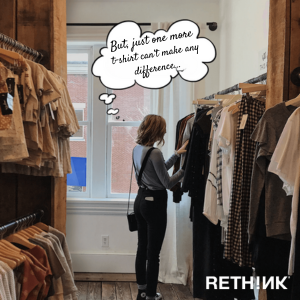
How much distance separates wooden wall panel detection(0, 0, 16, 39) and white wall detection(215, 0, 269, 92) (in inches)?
63.3

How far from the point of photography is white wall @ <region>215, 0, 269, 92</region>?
8.36 ft

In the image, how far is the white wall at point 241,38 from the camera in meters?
2.55

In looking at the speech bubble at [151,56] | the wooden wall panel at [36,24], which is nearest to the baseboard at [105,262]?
the speech bubble at [151,56]

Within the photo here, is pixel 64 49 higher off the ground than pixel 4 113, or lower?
higher

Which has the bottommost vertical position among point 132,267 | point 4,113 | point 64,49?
point 132,267

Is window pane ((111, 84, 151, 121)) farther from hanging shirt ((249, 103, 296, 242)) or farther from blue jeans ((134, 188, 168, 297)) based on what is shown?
hanging shirt ((249, 103, 296, 242))

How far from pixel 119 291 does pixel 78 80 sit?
212cm

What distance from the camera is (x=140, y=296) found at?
2738 mm

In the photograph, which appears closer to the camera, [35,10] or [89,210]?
[35,10]

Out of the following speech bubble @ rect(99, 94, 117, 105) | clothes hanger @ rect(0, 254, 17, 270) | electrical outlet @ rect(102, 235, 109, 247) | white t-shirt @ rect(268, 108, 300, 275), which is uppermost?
speech bubble @ rect(99, 94, 117, 105)

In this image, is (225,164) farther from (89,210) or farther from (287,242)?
(89,210)

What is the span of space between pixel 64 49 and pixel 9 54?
596 mm

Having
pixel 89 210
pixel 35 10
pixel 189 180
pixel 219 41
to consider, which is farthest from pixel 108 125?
pixel 35 10

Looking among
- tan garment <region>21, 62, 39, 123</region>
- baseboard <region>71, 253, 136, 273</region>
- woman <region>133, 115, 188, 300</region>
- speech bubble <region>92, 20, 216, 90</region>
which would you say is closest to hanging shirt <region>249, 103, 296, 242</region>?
tan garment <region>21, 62, 39, 123</region>
